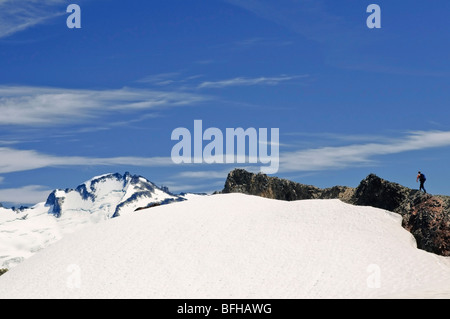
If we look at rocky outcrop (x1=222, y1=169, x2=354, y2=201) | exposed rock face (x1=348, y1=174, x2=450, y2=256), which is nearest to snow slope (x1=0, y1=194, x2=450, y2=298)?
exposed rock face (x1=348, y1=174, x2=450, y2=256)

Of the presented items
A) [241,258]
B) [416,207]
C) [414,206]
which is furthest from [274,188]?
[241,258]

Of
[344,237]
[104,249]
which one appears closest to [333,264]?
[344,237]

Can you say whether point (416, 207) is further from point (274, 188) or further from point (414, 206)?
point (274, 188)

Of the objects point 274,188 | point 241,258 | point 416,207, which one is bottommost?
point 241,258

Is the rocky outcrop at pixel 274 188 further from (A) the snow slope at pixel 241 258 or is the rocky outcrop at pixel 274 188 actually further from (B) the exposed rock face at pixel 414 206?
(A) the snow slope at pixel 241 258

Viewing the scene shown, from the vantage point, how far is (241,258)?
34000mm

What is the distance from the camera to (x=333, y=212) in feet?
134

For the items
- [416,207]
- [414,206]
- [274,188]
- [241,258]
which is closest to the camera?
[241,258]

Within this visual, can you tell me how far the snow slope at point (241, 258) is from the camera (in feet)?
102

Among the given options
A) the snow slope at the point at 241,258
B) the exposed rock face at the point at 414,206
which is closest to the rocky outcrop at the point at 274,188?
the exposed rock face at the point at 414,206

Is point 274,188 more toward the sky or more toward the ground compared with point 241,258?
more toward the sky
